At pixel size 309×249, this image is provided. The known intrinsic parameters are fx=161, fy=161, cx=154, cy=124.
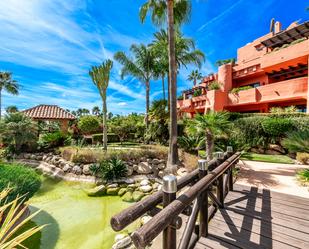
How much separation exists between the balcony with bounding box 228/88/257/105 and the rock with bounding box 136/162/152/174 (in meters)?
12.2

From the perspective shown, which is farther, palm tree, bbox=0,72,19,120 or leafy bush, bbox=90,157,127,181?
palm tree, bbox=0,72,19,120

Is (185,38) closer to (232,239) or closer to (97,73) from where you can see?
(97,73)

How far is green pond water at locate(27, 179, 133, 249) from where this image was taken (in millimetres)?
4281

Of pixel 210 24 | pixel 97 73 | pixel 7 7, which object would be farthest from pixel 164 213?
pixel 210 24

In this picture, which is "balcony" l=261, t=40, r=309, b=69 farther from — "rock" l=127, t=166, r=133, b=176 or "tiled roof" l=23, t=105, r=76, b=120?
"tiled roof" l=23, t=105, r=76, b=120

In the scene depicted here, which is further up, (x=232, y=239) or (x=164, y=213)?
(x=164, y=213)

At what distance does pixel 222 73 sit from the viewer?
19141mm

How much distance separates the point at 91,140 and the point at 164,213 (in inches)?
607

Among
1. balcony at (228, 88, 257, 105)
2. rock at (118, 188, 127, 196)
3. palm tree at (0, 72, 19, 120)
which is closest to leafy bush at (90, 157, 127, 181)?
rock at (118, 188, 127, 196)

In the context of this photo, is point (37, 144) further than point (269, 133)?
Yes

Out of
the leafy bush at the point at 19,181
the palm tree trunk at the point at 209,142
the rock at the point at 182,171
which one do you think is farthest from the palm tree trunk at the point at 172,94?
the leafy bush at the point at 19,181

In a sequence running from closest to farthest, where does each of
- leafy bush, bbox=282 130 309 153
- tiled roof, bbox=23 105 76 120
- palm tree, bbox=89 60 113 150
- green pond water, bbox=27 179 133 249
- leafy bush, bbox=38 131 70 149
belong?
green pond water, bbox=27 179 133 249
leafy bush, bbox=282 130 309 153
palm tree, bbox=89 60 113 150
leafy bush, bbox=38 131 70 149
tiled roof, bbox=23 105 76 120

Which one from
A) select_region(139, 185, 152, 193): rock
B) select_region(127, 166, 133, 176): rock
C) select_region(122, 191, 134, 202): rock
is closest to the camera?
select_region(122, 191, 134, 202): rock

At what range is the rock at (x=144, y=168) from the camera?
899cm
